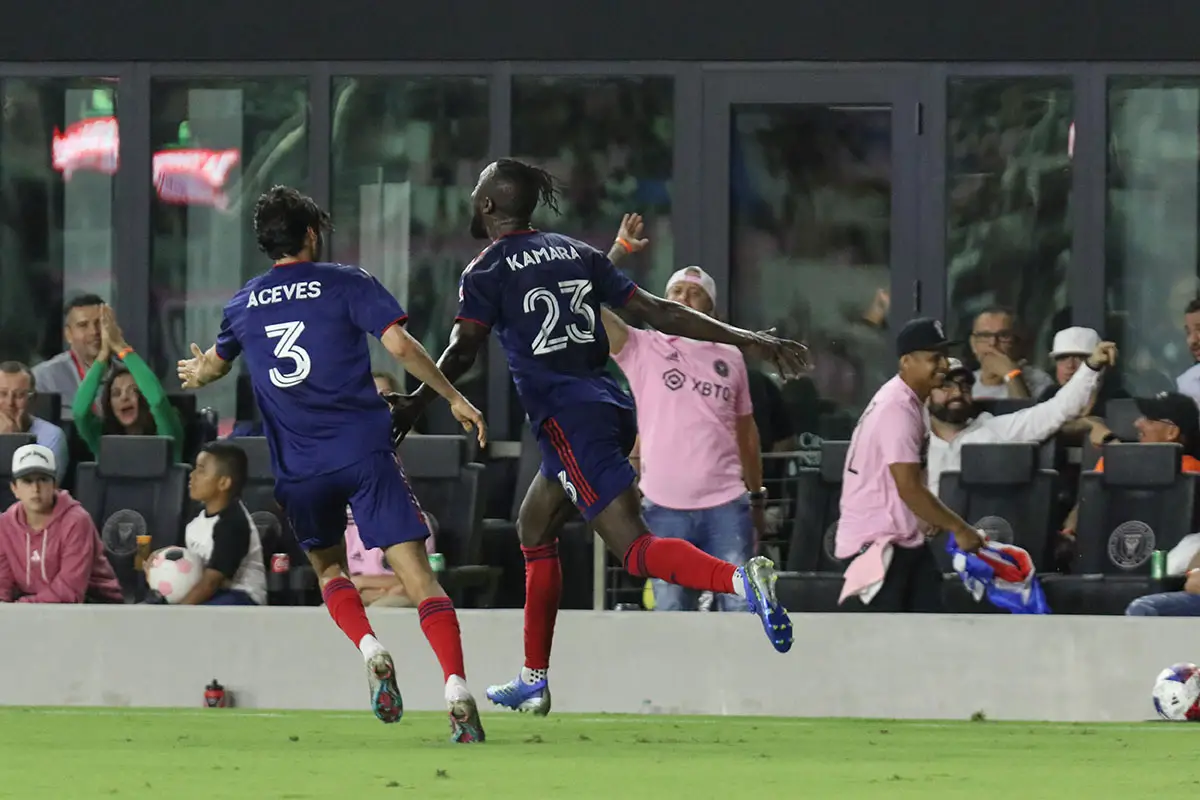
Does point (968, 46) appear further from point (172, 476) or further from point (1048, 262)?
point (172, 476)

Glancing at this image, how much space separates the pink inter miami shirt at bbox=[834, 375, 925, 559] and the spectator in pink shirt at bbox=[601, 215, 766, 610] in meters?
0.43

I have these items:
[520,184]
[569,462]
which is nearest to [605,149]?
[520,184]

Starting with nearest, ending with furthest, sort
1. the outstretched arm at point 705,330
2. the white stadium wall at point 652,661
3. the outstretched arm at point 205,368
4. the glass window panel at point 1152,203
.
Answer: the outstretched arm at point 205,368 < the outstretched arm at point 705,330 < the white stadium wall at point 652,661 < the glass window panel at point 1152,203

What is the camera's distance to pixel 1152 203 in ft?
46.4

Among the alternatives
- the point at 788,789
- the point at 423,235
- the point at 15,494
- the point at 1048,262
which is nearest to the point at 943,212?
the point at 1048,262

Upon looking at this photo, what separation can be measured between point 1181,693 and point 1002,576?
4.37 feet

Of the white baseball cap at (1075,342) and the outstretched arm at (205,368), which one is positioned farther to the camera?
the white baseball cap at (1075,342)

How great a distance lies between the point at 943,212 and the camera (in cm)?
1422

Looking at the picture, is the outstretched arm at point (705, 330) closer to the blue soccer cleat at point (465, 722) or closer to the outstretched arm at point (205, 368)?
the outstretched arm at point (205, 368)

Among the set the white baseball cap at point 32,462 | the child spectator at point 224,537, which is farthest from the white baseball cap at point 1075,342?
the white baseball cap at point 32,462

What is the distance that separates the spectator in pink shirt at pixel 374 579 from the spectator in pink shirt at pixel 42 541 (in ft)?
3.60

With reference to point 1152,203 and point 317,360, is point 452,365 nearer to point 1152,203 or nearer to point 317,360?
point 317,360

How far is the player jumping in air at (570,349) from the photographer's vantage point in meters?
8.02

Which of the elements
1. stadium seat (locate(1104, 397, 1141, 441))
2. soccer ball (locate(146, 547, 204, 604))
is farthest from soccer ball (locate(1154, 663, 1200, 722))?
soccer ball (locate(146, 547, 204, 604))
